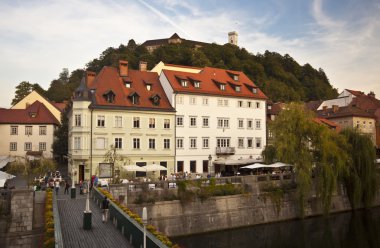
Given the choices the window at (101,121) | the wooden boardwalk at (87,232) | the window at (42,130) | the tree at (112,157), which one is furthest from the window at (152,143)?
the window at (42,130)

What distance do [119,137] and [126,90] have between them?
20.2 feet

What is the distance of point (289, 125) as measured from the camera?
37188mm

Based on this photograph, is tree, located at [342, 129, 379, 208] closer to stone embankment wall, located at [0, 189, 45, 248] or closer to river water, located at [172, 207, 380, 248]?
river water, located at [172, 207, 380, 248]

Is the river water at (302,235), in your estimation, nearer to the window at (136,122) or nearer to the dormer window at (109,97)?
the window at (136,122)

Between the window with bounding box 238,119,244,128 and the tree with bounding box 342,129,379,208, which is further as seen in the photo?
the window with bounding box 238,119,244,128

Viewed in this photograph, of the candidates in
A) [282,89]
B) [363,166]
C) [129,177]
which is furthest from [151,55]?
[363,166]

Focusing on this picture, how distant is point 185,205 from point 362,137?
20.9 metres

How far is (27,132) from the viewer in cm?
6194

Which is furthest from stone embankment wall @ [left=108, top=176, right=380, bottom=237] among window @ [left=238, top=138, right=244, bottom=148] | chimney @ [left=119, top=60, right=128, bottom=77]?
chimney @ [left=119, top=60, right=128, bottom=77]

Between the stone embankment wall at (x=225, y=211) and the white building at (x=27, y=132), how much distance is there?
36.2 metres

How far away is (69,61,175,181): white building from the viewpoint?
143ft

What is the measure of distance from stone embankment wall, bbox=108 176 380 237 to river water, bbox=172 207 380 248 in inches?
28.5

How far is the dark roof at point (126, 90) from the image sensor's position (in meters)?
45.1

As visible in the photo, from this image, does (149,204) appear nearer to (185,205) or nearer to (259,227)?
(185,205)
